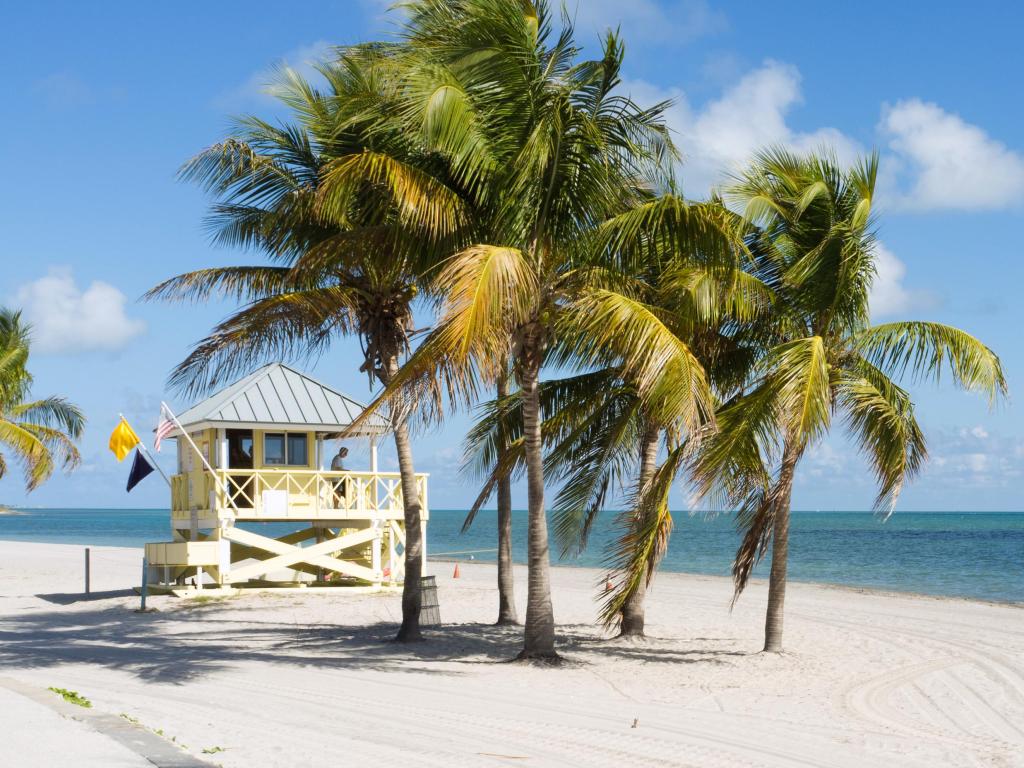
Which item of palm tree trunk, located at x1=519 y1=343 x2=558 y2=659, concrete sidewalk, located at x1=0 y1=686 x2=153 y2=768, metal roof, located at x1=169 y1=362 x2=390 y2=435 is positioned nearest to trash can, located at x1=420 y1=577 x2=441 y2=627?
palm tree trunk, located at x1=519 y1=343 x2=558 y2=659

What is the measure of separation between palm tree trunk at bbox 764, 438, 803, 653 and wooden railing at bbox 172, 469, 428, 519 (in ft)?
32.7

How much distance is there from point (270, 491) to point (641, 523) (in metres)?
10.6

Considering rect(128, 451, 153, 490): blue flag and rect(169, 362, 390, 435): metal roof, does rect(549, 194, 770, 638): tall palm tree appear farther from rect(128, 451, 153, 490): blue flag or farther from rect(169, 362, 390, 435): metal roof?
rect(128, 451, 153, 490): blue flag

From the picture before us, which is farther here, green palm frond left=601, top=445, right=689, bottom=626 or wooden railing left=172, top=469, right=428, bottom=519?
wooden railing left=172, top=469, right=428, bottom=519

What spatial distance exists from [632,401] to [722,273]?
238 centimetres

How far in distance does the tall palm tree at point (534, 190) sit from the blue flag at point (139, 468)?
38.4ft

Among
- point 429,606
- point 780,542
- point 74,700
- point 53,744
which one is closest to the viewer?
point 53,744

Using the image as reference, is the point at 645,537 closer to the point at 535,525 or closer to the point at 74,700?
the point at 535,525

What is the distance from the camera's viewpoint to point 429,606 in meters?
16.6

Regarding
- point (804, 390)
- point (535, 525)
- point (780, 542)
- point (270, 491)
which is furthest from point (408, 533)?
point (270, 491)

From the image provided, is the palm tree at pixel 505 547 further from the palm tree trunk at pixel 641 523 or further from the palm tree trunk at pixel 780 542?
the palm tree trunk at pixel 780 542

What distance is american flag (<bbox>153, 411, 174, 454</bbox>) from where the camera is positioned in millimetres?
20250

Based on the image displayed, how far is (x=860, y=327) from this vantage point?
42.2ft

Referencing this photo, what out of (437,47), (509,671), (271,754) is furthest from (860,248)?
(271,754)
